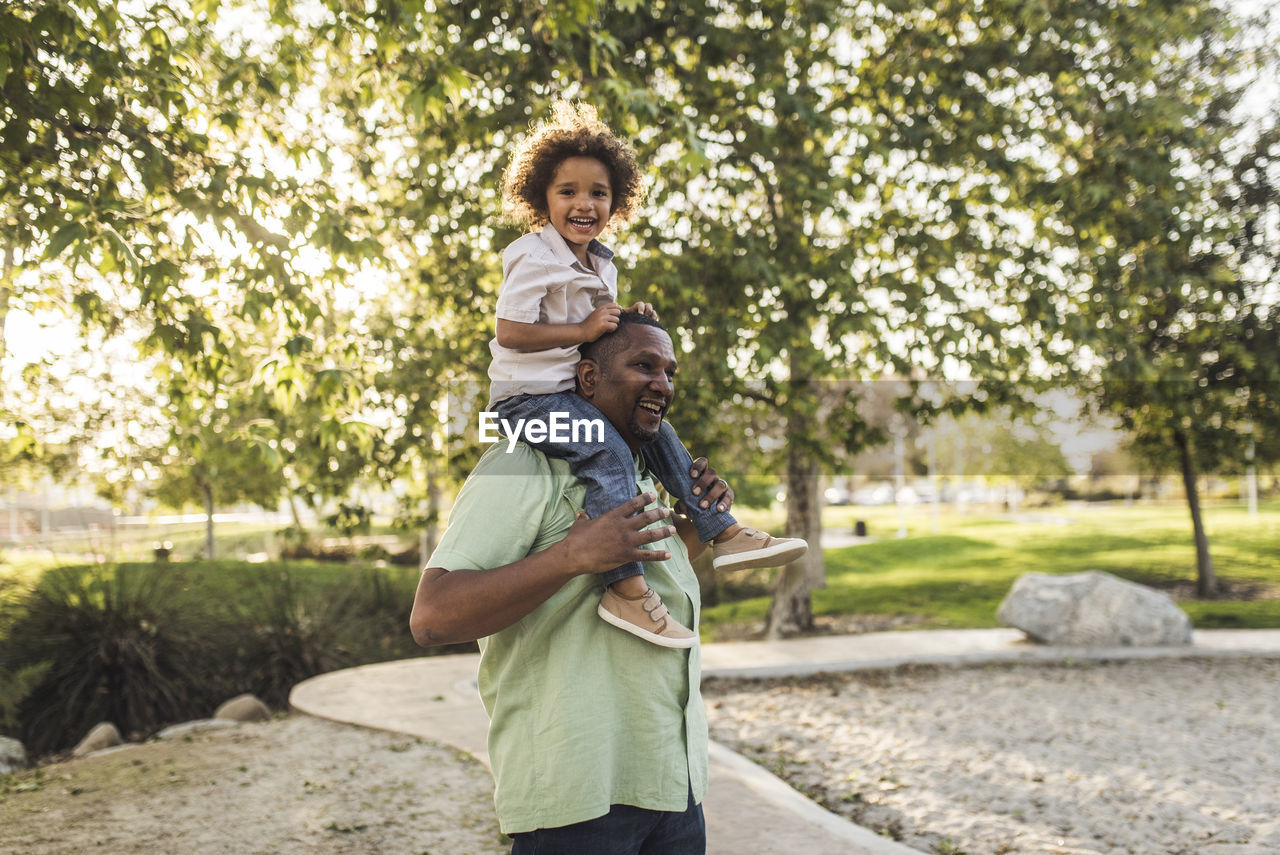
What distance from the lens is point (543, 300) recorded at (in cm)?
230

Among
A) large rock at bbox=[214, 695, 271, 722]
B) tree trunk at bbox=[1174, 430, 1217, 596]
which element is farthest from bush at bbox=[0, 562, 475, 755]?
tree trunk at bbox=[1174, 430, 1217, 596]

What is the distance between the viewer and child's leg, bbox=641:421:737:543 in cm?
234

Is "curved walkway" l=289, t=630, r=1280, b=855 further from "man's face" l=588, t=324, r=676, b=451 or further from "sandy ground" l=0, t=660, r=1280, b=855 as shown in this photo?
"man's face" l=588, t=324, r=676, b=451

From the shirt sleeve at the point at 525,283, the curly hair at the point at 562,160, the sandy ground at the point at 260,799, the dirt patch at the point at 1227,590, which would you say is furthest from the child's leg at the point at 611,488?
the dirt patch at the point at 1227,590

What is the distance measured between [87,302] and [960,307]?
264 inches

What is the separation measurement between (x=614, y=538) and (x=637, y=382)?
456 millimetres

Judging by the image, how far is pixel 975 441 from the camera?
3581 centimetres

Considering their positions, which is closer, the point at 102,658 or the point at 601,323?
the point at 601,323

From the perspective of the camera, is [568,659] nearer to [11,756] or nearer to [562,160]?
[562,160]

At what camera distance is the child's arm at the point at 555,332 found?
2.02m

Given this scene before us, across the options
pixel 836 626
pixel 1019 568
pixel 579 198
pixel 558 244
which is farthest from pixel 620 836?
pixel 1019 568

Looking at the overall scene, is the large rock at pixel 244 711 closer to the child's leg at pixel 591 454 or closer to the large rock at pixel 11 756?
the large rock at pixel 11 756

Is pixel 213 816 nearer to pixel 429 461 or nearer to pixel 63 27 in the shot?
pixel 63 27

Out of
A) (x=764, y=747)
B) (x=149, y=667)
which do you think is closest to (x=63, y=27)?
(x=764, y=747)
